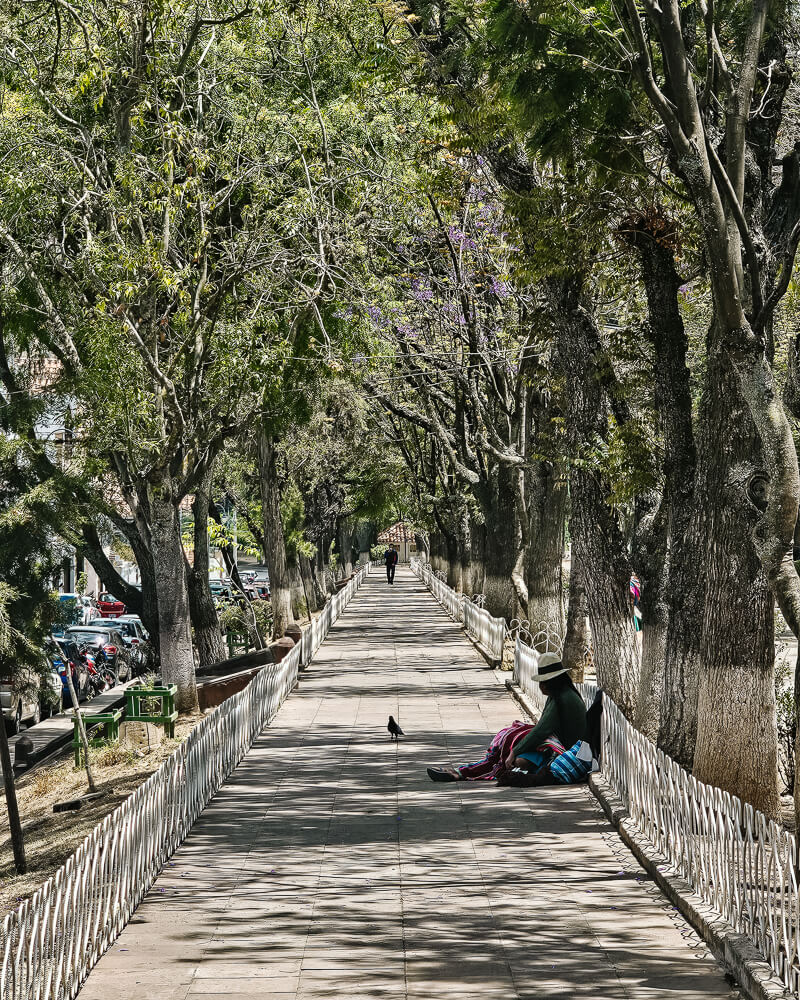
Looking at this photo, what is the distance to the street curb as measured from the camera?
618 cm

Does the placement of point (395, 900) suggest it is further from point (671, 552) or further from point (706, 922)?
point (671, 552)

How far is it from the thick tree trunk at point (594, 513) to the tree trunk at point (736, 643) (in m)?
3.84

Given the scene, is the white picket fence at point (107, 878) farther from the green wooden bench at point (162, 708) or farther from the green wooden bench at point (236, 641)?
the green wooden bench at point (236, 641)

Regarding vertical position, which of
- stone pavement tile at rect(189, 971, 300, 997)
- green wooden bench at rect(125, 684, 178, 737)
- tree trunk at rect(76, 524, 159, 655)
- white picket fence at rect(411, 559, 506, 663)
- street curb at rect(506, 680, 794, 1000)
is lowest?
stone pavement tile at rect(189, 971, 300, 997)

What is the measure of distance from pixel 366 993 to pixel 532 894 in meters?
2.33

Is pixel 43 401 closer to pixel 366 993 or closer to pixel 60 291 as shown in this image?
pixel 60 291

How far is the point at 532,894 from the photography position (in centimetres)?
866

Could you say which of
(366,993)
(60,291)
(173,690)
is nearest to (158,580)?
(173,690)

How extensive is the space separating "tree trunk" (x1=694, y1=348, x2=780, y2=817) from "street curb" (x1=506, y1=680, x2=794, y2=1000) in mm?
816

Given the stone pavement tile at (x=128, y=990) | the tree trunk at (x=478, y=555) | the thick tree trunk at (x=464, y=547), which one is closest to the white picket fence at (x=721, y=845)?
the stone pavement tile at (x=128, y=990)

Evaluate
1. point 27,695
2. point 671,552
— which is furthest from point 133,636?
point 671,552

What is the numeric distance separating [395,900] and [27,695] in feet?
37.8

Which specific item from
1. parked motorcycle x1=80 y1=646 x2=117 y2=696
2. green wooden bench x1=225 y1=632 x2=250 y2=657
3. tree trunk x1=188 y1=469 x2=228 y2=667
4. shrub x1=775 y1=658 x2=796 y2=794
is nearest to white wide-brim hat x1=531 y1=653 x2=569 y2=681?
shrub x1=775 y1=658 x2=796 y2=794

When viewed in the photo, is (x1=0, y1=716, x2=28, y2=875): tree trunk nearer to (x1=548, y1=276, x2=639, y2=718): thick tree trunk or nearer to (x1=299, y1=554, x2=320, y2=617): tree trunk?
(x1=548, y1=276, x2=639, y2=718): thick tree trunk
